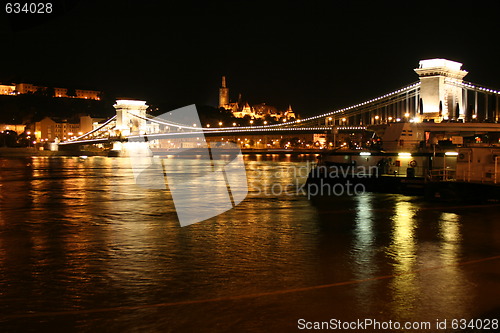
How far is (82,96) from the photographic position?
173 m

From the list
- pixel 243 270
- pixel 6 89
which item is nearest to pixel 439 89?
pixel 243 270

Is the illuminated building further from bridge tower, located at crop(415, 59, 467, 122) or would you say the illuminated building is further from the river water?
the river water

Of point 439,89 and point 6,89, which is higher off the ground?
point 6,89

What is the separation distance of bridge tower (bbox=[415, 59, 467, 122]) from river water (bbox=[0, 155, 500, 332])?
56638 mm

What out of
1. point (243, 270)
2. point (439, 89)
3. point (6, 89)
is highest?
point (6, 89)

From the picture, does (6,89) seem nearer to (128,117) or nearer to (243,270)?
(128,117)

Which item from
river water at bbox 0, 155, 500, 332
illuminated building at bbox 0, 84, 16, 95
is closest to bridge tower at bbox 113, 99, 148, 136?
illuminated building at bbox 0, 84, 16, 95

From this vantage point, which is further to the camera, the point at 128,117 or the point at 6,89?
the point at 6,89

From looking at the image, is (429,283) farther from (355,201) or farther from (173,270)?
(355,201)

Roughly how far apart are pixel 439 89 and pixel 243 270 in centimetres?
6669

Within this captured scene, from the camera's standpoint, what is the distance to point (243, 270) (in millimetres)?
8547

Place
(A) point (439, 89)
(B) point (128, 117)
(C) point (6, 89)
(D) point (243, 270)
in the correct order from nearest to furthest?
(D) point (243, 270) → (A) point (439, 89) → (B) point (128, 117) → (C) point (6, 89)

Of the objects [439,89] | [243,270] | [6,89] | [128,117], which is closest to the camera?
[243,270]

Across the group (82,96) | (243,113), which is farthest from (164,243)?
(243,113)
